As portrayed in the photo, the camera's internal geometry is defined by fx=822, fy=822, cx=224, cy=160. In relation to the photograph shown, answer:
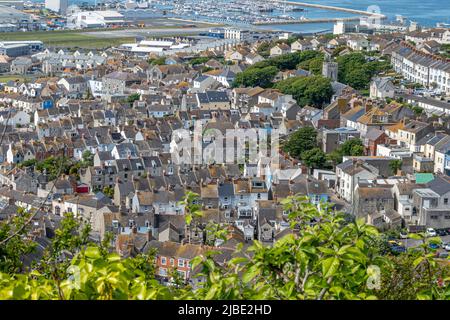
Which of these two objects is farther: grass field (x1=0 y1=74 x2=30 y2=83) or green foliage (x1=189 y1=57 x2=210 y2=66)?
green foliage (x1=189 y1=57 x2=210 y2=66)

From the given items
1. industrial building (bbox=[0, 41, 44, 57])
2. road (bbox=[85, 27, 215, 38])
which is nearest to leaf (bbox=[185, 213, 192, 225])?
industrial building (bbox=[0, 41, 44, 57])

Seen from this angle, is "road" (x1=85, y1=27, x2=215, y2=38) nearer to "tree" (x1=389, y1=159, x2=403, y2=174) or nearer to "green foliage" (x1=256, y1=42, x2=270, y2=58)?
"green foliage" (x1=256, y1=42, x2=270, y2=58)

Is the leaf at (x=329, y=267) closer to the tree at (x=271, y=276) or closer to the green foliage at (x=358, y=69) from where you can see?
the tree at (x=271, y=276)

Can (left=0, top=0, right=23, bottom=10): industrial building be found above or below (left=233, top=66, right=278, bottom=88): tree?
below

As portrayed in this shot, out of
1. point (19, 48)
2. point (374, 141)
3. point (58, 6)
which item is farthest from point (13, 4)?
point (374, 141)

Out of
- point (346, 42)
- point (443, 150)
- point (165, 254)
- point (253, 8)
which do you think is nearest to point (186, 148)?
point (443, 150)

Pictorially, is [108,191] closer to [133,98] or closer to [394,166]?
[394,166]
